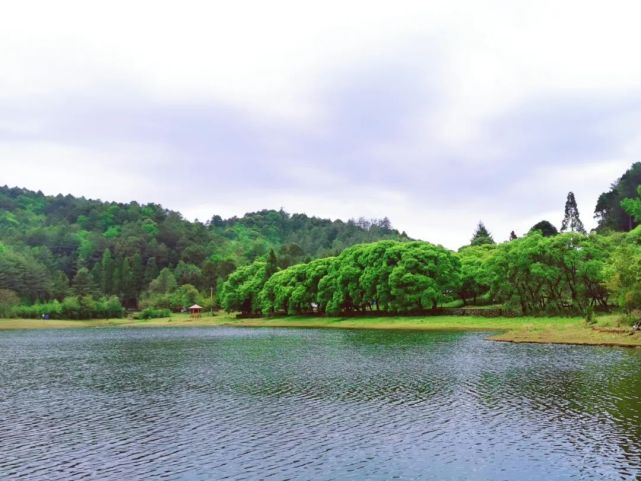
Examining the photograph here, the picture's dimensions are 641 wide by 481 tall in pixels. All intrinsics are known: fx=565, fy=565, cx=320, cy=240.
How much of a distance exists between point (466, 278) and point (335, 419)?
90.2 metres

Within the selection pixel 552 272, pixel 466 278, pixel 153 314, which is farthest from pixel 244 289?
pixel 552 272

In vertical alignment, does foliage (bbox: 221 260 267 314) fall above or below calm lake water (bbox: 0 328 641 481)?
above

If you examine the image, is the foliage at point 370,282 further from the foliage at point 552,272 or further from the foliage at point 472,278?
the foliage at point 552,272

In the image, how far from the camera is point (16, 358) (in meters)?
70.2

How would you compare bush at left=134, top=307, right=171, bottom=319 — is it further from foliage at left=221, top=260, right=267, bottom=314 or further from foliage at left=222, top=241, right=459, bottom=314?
foliage at left=222, top=241, right=459, bottom=314

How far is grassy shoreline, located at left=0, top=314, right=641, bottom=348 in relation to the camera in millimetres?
67038

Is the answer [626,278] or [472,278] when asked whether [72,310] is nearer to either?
[472,278]

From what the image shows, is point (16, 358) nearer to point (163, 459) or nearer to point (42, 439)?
point (42, 439)

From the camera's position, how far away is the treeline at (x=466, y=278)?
91.1m

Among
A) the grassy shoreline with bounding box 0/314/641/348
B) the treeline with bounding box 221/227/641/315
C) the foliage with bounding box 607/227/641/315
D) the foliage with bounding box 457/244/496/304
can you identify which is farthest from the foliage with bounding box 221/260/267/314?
the foliage with bounding box 607/227/641/315

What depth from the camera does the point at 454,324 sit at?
9900cm

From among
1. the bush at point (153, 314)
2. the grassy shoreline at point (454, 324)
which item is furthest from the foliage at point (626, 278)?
the bush at point (153, 314)

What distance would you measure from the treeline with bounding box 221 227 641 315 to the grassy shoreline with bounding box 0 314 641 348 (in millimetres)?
3754

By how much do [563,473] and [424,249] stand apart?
98152 millimetres
